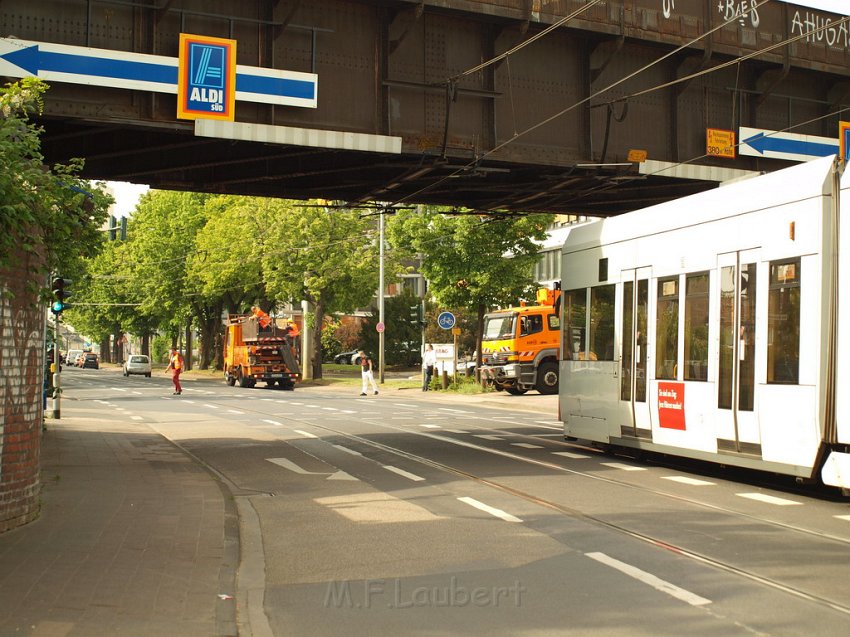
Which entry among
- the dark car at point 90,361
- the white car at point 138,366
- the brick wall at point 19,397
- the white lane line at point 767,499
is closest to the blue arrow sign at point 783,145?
the white lane line at point 767,499

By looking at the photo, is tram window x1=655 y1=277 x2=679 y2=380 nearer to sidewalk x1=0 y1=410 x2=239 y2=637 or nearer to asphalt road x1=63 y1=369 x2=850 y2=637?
asphalt road x1=63 y1=369 x2=850 y2=637

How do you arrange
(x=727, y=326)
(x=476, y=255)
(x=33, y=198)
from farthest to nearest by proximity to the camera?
1. (x=476, y=255)
2. (x=727, y=326)
3. (x=33, y=198)

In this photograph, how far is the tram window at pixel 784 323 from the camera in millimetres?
10773

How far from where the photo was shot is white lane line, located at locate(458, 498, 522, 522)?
10062mm

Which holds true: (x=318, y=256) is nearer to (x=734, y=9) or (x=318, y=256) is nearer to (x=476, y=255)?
(x=476, y=255)

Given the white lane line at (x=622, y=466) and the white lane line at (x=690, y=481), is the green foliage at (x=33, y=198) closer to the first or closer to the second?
the white lane line at (x=690, y=481)

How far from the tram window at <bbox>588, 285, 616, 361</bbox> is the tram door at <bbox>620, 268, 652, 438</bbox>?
37 centimetres

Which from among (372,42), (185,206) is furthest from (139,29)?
(185,206)

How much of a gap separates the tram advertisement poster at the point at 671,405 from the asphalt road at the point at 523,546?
2.31 feet

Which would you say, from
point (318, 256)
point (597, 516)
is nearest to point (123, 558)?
point (597, 516)

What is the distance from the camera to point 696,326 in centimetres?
1273

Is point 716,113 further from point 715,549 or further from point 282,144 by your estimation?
point 715,549

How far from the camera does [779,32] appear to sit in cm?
1733

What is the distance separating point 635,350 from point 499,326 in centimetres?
2409
